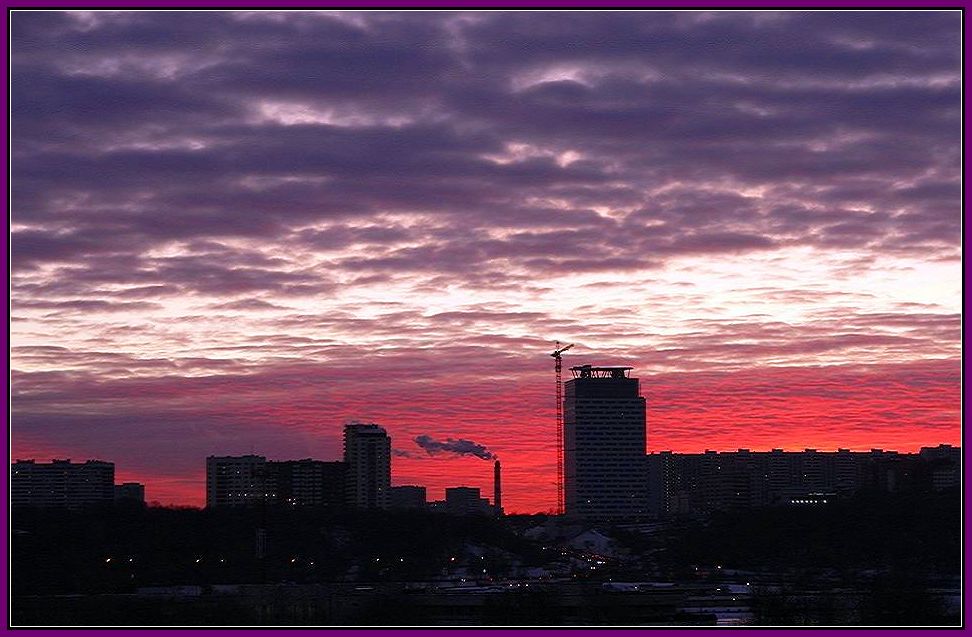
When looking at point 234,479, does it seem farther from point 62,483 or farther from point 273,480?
point 62,483

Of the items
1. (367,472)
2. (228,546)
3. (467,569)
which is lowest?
(467,569)

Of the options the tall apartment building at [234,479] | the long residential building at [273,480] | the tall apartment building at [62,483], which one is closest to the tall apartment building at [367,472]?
the long residential building at [273,480]

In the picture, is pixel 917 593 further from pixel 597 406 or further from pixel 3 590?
pixel 597 406

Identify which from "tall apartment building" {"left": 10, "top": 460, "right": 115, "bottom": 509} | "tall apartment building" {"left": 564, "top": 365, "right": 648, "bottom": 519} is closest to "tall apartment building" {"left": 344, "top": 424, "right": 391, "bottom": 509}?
"tall apartment building" {"left": 10, "top": 460, "right": 115, "bottom": 509}

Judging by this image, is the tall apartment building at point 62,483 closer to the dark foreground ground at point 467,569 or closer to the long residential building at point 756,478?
the dark foreground ground at point 467,569

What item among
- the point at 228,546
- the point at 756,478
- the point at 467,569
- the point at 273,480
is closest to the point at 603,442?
the point at 756,478

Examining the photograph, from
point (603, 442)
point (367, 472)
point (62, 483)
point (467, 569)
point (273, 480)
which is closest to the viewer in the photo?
point (467, 569)

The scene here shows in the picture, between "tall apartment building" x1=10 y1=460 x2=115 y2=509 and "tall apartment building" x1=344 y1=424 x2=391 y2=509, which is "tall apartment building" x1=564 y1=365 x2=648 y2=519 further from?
"tall apartment building" x1=10 y1=460 x2=115 y2=509
